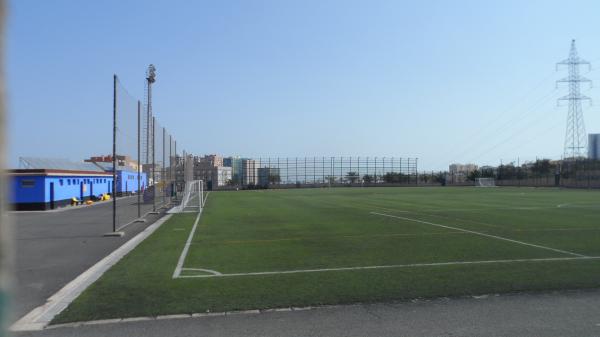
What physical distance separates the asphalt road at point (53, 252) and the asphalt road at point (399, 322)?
1740 millimetres

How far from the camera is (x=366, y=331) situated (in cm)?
608

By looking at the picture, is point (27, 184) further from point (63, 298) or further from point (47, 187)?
point (63, 298)

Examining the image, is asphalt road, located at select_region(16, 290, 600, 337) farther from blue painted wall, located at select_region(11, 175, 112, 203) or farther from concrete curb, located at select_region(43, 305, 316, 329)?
blue painted wall, located at select_region(11, 175, 112, 203)

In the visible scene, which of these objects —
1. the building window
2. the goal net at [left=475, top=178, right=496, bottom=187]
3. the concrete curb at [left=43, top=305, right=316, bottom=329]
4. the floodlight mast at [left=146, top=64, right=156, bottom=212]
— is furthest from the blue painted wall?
the goal net at [left=475, top=178, right=496, bottom=187]

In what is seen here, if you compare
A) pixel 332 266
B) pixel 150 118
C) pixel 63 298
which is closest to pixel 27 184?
pixel 150 118

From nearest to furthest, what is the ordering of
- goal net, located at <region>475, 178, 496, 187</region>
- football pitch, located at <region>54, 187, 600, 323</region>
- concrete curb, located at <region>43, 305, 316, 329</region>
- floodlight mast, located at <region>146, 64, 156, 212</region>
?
concrete curb, located at <region>43, 305, 316, 329</region> < football pitch, located at <region>54, 187, 600, 323</region> < floodlight mast, located at <region>146, 64, 156, 212</region> < goal net, located at <region>475, 178, 496, 187</region>

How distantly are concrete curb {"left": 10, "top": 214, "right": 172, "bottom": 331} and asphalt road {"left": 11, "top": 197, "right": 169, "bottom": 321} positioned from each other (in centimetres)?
17

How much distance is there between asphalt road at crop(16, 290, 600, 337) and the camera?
605 cm

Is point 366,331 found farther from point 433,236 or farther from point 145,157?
point 145,157

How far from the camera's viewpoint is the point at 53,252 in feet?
43.4

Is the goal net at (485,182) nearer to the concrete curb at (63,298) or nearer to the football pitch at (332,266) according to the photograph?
the football pitch at (332,266)

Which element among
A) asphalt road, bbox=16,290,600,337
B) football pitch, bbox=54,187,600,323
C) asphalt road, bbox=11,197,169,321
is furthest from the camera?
asphalt road, bbox=11,197,169,321

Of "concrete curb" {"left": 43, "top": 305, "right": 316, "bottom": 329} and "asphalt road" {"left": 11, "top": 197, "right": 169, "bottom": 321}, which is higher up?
"concrete curb" {"left": 43, "top": 305, "right": 316, "bottom": 329}

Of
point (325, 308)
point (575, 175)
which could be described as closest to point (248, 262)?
point (325, 308)
